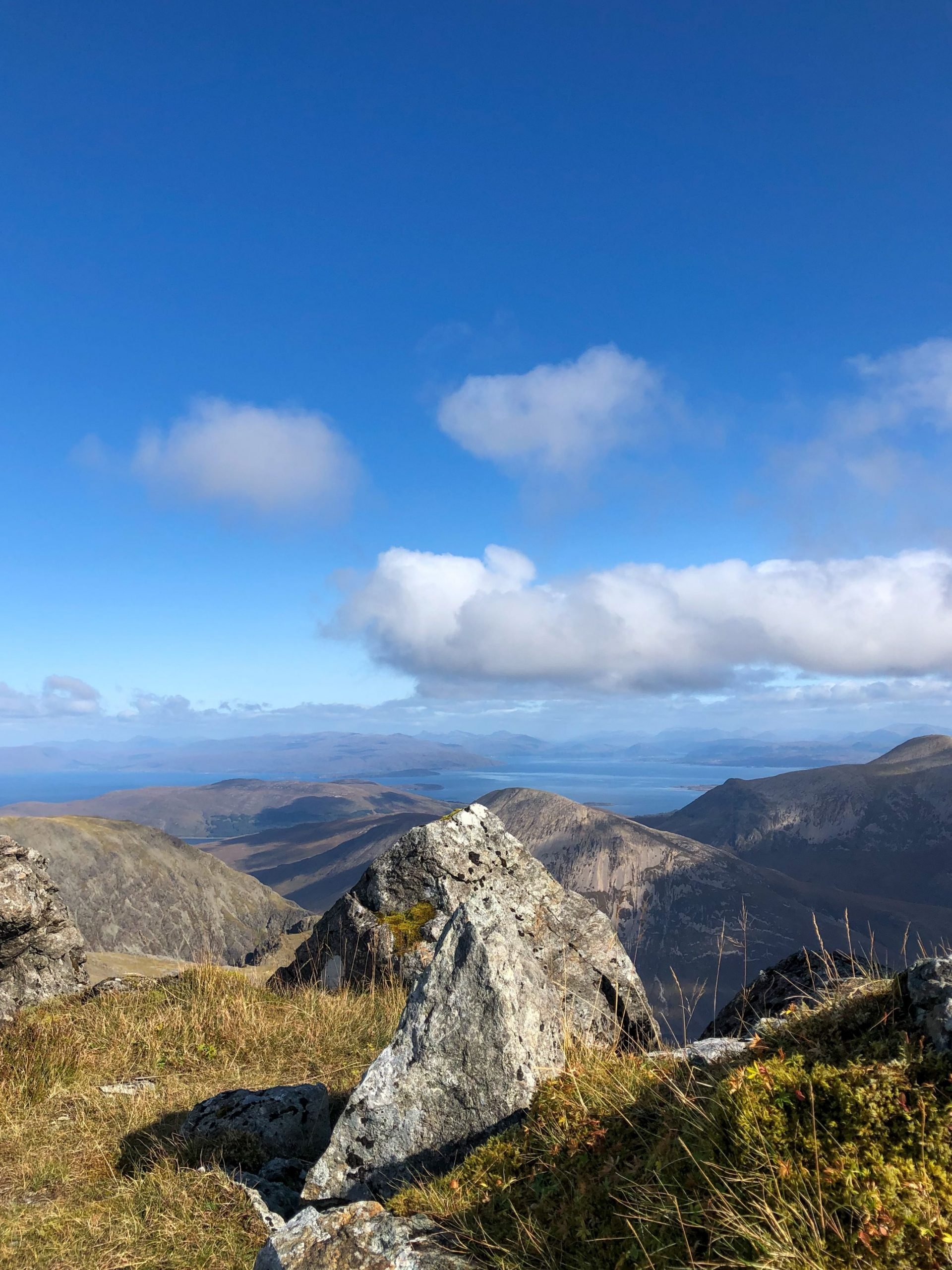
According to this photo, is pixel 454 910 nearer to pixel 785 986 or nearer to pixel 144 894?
pixel 785 986

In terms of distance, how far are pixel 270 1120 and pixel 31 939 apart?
8.45 metres

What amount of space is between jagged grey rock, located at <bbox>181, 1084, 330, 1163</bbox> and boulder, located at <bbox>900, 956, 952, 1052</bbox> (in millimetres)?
6409

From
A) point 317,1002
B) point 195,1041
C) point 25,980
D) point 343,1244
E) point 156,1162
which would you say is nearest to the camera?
point 343,1244

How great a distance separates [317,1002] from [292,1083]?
8.18 ft

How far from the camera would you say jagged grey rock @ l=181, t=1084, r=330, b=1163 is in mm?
7375

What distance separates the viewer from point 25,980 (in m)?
13.0

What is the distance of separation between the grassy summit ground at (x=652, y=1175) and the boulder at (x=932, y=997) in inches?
3.9

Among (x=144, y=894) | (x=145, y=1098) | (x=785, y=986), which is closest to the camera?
(x=145, y=1098)

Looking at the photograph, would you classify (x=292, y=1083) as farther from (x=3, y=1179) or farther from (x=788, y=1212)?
(x=788, y=1212)

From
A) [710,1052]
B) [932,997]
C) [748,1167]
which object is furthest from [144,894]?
[932,997]

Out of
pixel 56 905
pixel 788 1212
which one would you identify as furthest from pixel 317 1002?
pixel 788 1212

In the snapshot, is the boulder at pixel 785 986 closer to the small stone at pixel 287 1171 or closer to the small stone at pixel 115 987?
the small stone at pixel 287 1171

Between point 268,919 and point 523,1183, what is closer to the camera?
point 523,1183

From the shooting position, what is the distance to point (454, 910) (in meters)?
11.6
